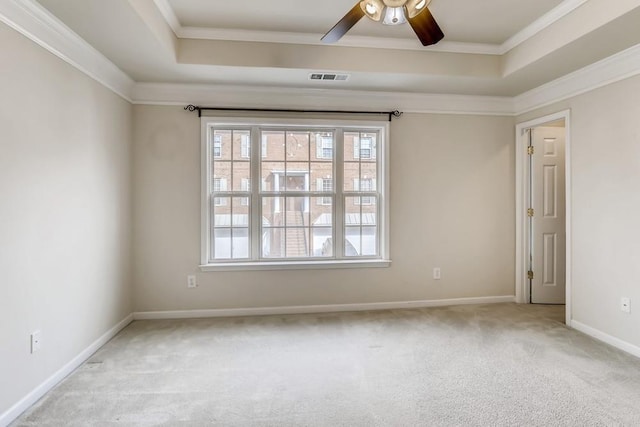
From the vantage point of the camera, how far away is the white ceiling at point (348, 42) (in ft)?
7.38

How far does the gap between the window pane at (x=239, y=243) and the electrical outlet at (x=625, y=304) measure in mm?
3441

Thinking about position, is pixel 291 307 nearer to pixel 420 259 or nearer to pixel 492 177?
pixel 420 259

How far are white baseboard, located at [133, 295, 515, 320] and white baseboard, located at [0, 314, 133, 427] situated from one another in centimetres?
43

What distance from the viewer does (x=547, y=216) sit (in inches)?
150

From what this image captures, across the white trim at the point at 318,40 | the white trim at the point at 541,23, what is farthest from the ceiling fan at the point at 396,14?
the white trim at the point at 541,23

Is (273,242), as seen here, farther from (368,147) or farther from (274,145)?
(368,147)

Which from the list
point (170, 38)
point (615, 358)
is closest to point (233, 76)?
point (170, 38)

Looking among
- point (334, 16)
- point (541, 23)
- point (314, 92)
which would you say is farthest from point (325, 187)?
point (541, 23)

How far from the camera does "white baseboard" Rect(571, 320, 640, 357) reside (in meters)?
2.60

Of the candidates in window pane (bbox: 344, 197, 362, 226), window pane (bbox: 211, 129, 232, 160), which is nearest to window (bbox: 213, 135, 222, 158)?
window pane (bbox: 211, 129, 232, 160)

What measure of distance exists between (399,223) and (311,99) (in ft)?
5.55

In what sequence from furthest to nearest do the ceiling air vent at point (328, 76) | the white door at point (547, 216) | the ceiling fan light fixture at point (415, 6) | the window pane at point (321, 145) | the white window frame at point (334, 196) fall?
1. the white door at point (547, 216)
2. the window pane at point (321, 145)
3. the white window frame at point (334, 196)
4. the ceiling air vent at point (328, 76)
5. the ceiling fan light fixture at point (415, 6)

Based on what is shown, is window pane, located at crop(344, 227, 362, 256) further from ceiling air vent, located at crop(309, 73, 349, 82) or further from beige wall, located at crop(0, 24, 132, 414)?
beige wall, located at crop(0, 24, 132, 414)

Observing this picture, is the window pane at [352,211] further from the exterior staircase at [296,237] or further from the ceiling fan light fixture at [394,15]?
the ceiling fan light fixture at [394,15]
